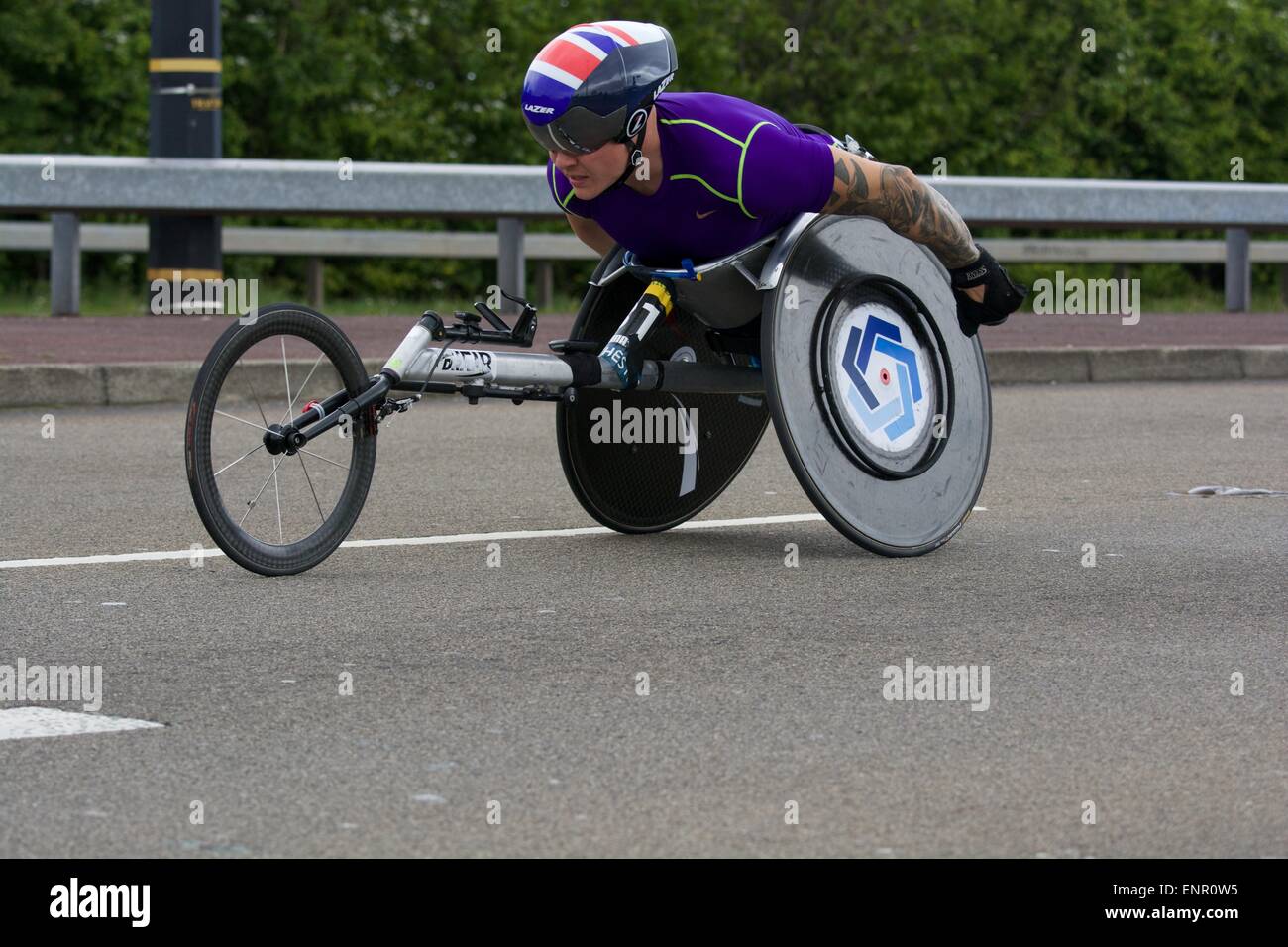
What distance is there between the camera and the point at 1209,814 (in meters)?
3.88

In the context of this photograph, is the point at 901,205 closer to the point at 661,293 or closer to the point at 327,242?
the point at 661,293

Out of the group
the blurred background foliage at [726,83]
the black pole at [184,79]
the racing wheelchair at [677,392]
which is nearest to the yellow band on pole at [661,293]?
the racing wheelchair at [677,392]

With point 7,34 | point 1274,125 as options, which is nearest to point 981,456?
point 7,34

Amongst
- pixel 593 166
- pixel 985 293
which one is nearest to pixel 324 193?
pixel 985 293

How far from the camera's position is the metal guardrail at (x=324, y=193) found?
42.8 feet

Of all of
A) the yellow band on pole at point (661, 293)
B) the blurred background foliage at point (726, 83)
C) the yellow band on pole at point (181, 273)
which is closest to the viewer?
the yellow band on pole at point (661, 293)

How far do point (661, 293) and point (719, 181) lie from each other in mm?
411

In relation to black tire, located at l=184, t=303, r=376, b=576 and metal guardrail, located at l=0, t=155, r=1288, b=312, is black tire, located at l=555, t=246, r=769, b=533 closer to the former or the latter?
black tire, located at l=184, t=303, r=376, b=576

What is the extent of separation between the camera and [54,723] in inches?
174

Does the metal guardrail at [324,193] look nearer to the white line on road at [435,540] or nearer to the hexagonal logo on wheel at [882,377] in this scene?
the white line on road at [435,540]

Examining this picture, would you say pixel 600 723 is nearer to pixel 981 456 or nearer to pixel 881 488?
pixel 881 488

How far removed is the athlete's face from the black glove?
4.02 feet

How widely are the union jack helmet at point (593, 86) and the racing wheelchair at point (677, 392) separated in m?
0.48
